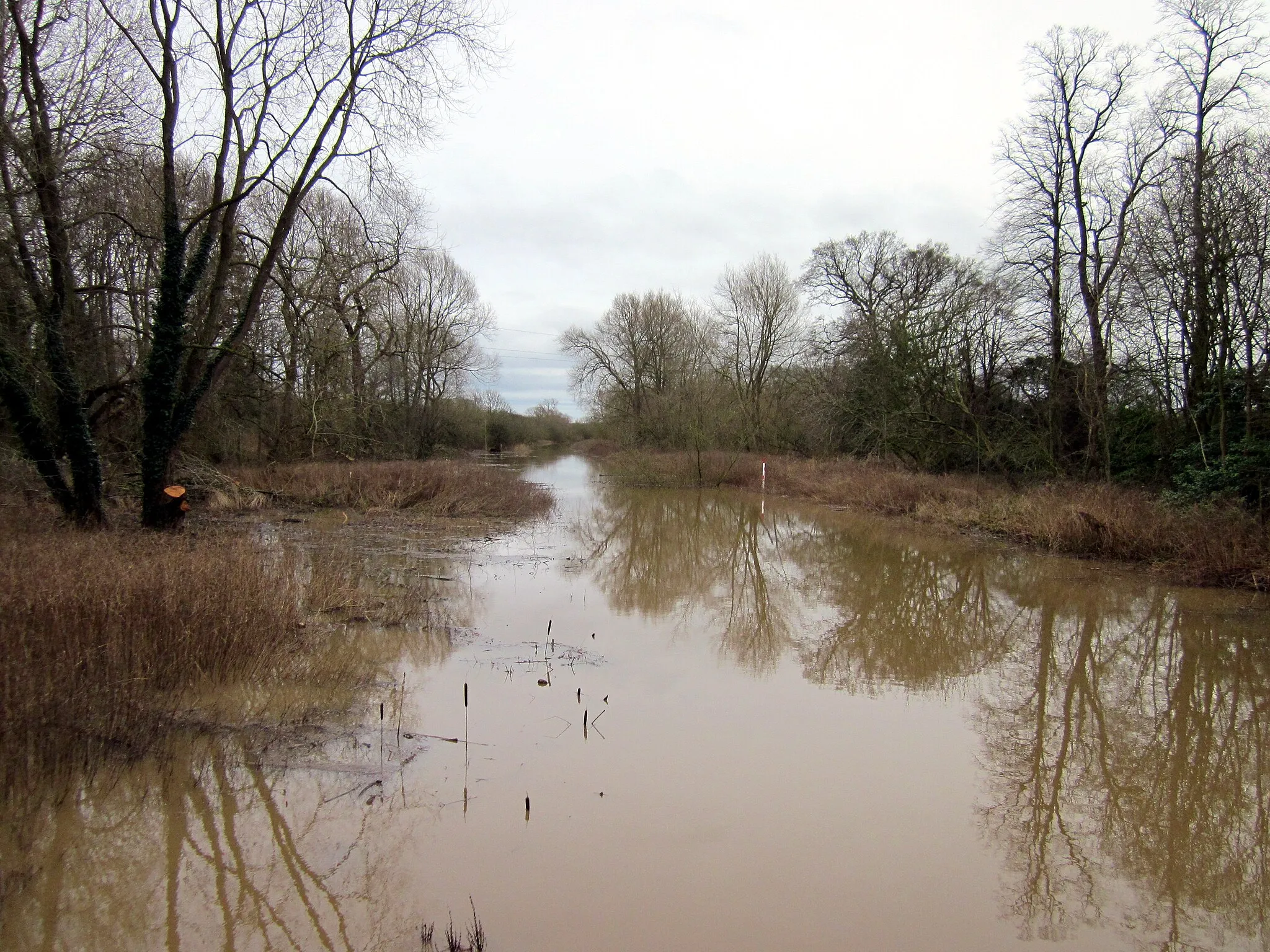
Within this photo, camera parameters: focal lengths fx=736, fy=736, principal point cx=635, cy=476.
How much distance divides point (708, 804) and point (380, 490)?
15.9m

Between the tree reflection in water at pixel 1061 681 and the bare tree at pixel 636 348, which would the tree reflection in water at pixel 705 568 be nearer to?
the tree reflection in water at pixel 1061 681

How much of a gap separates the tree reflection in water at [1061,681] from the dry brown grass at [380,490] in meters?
4.98

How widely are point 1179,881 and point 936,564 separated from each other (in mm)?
9772

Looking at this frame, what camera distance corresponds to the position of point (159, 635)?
553cm

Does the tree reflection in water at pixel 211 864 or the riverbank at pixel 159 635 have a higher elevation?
the riverbank at pixel 159 635

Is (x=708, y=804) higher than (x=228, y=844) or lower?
lower

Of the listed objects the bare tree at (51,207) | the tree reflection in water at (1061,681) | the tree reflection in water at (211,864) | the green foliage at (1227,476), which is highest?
the bare tree at (51,207)

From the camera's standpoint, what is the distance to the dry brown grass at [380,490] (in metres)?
18.4

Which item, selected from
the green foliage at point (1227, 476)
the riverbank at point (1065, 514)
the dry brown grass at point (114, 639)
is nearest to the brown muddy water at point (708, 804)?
the dry brown grass at point (114, 639)

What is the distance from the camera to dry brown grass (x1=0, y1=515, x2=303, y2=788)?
4.29 m

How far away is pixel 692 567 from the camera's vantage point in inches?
519

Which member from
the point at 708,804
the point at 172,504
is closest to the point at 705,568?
the point at 708,804

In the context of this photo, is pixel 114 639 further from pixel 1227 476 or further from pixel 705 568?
pixel 1227 476

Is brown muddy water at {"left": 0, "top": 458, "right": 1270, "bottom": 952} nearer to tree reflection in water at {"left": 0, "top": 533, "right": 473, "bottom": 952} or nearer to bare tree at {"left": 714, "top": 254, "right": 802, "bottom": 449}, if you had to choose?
tree reflection in water at {"left": 0, "top": 533, "right": 473, "bottom": 952}
